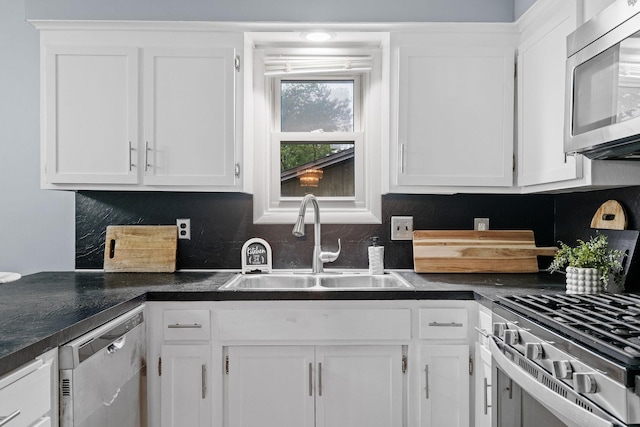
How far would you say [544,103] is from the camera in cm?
195

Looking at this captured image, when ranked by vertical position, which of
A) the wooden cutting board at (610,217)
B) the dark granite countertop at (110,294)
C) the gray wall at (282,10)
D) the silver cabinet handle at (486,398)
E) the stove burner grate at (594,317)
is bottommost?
the silver cabinet handle at (486,398)

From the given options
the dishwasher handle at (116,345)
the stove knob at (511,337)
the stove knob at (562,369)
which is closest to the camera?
the stove knob at (562,369)

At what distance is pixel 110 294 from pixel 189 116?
34.6 inches

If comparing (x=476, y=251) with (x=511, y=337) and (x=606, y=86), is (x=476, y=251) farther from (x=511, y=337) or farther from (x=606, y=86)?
(x=606, y=86)

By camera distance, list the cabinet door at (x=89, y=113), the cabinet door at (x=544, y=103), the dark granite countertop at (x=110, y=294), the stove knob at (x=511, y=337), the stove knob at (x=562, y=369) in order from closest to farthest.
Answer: the stove knob at (x=562, y=369)
the dark granite countertop at (x=110, y=294)
the stove knob at (x=511, y=337)
the cabinet door at (x=544, y=103)
the cabinet door at (x=89, y=113)

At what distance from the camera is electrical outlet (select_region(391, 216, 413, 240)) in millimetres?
2482

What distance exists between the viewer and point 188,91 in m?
2.15

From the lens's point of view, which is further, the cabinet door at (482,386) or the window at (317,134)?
the window at (317,134)

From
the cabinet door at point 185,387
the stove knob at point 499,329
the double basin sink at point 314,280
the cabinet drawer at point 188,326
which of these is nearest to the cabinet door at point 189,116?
the double basin sink at point 314,280

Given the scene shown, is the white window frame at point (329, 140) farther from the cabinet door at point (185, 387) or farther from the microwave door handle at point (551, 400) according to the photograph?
the microwave door handle at point (551, 400)

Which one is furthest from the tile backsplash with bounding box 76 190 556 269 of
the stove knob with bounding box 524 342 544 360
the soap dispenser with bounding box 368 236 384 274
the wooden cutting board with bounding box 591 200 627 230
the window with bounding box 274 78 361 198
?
the stove knob with bounding box 524 342 544 360

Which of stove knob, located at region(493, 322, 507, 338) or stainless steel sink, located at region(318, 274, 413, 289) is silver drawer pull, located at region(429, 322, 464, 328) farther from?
stainless steel sink, located at region(318, 274, 413, 289)

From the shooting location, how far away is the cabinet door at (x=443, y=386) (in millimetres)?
1853

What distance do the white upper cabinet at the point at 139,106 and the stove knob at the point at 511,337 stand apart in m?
1.34
